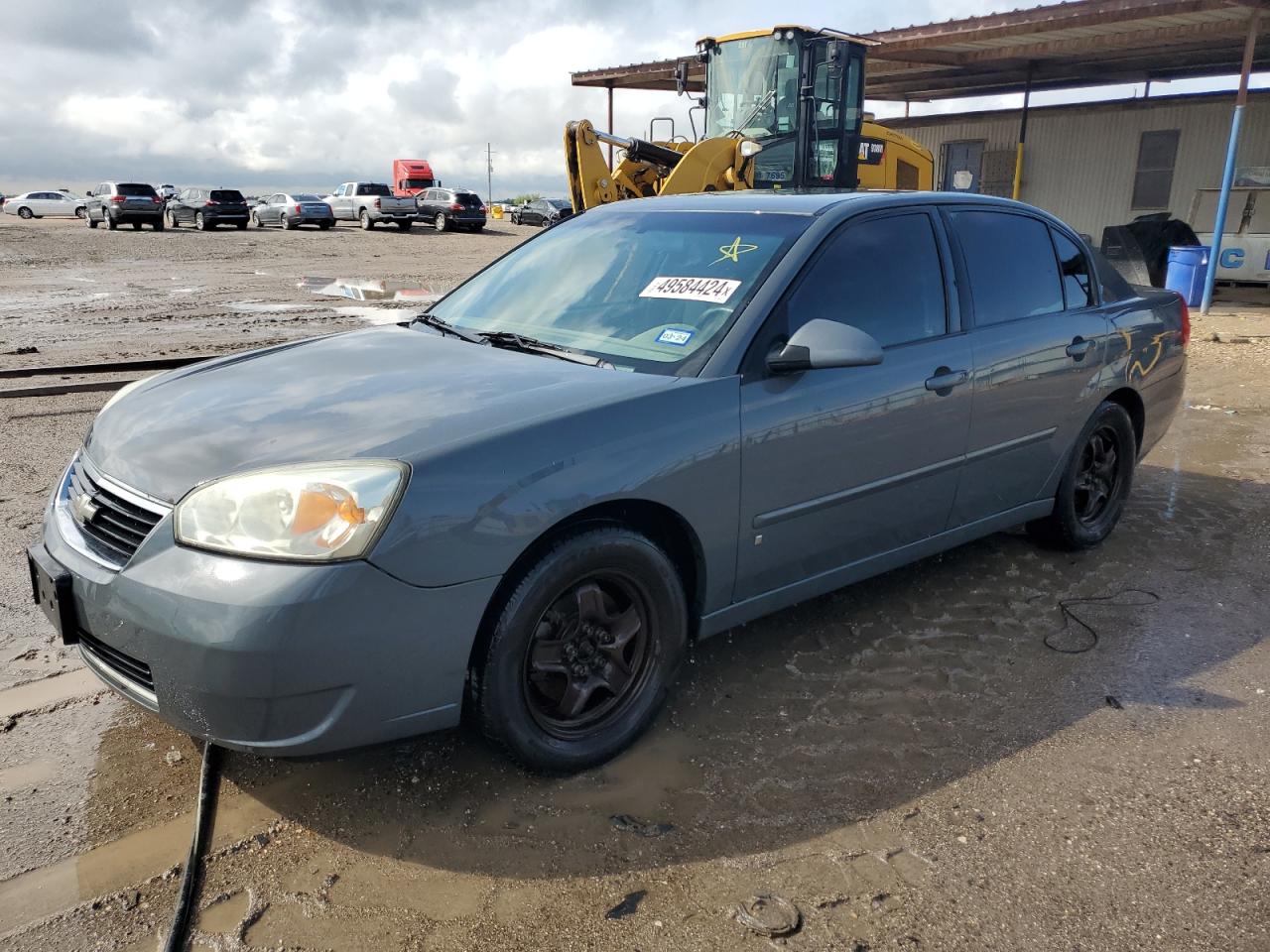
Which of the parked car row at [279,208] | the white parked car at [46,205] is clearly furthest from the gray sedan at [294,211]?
the white parked car at [46,205]

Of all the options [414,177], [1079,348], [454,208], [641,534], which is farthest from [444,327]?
[414,177]

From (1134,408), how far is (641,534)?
3.15 m

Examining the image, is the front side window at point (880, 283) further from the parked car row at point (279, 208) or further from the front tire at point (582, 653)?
the parked car row at point (279, 208)

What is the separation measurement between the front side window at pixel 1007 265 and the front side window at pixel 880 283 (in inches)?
9.0

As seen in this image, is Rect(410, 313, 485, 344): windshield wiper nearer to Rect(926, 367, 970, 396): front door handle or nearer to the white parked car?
Rect(926, 367, 970, 396): front door handle

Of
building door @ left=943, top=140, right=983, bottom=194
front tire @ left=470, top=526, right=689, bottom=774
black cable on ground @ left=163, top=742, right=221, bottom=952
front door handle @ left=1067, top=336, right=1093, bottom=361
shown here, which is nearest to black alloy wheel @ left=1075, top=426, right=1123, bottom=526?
front door handle @ left=1067, top=336, right=1093, bottom=361

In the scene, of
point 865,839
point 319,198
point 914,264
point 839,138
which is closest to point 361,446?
point 865,839

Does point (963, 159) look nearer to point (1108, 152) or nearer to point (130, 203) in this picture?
point (1108, 152)

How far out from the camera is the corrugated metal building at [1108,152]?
2080cm

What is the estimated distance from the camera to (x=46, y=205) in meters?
48.1

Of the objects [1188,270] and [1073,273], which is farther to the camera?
[1188,270]

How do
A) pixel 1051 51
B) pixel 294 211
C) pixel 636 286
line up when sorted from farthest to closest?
1. pixel 294 211
2. pixel 1051 51
3. pixel 636 286

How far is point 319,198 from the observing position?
36.9 metres

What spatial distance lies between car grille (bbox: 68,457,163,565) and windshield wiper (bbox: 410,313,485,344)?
1285 mm
